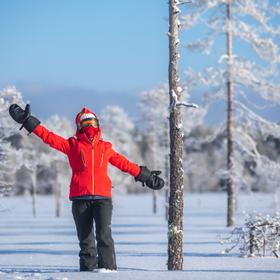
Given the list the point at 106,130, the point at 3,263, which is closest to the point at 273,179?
the point at 3,263

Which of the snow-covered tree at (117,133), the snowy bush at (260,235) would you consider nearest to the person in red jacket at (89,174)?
the snowy bush at (260,235)

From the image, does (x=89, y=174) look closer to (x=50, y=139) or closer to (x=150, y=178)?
(x=50, y=139)

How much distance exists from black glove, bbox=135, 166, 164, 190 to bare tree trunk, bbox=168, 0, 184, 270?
1273 millimetres

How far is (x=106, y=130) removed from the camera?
50344 mm

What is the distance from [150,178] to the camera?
8.42 metres

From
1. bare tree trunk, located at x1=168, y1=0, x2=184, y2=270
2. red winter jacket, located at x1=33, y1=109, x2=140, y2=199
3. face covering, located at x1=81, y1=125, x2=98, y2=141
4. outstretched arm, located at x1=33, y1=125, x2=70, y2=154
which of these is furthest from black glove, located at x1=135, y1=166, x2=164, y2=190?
bare tree trunk, located at x1=168, y1=0, x2=184, y2=270

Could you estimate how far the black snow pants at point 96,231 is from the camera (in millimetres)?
8164

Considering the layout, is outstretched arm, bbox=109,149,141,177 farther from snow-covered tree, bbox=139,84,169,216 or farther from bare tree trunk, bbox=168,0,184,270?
snow-covered tree, bbox=139,84,169,216

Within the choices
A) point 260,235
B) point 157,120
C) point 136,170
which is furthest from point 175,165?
point 157,120

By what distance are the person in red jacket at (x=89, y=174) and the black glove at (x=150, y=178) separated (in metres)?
0.01

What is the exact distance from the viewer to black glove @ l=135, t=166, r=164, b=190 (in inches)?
328

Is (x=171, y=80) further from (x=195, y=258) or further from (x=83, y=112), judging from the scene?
(x=195, y=258)

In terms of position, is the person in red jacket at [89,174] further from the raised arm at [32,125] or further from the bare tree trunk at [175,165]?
the bare tree trunk at [175,165]

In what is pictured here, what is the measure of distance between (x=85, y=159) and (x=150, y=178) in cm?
95
